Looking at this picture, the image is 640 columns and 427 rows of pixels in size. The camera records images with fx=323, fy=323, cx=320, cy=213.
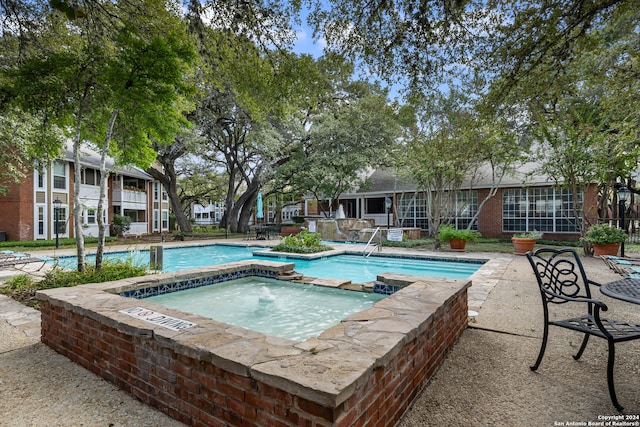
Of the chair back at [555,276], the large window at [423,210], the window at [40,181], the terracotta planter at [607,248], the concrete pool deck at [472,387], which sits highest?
the window at [40,181]

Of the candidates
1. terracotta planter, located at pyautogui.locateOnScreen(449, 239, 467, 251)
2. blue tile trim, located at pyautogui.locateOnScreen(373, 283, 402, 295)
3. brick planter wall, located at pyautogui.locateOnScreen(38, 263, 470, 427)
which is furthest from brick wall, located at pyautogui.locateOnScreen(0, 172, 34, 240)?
terracotta planter, located at pyautogui.locateOnScreen(449, 239, 467, 251)

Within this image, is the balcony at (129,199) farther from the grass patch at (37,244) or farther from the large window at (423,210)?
the large window at (423,210)

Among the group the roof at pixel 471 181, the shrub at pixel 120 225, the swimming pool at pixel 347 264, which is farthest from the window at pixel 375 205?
the shrub at pixel 120 225

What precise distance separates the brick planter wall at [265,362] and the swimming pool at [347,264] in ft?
18.5

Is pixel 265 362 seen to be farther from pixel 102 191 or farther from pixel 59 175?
pixel 59 175

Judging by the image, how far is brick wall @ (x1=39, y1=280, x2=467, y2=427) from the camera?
62.3 inches

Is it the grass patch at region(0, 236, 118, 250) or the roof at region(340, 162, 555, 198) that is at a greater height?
the roof at region(340, 162, 555, 198)

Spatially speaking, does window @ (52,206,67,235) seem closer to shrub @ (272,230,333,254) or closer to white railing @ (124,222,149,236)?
white railing @ (124,222,149,236)

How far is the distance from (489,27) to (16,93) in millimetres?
6931

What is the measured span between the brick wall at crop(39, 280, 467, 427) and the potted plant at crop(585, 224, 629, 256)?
9305mm

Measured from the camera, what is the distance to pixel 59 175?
17.8 meters

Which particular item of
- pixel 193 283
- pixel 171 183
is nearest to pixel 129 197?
pixel 171 183

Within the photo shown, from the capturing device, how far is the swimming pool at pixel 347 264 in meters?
8.91

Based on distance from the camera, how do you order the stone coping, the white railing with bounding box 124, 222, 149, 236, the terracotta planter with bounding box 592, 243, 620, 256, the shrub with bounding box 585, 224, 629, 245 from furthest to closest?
the white railing with bounding box 124, 222, 149, 236, the terracotta planter with bounding box 592, 243, 620, 256, the shrub with bounding box 585, 224, 629, 245, the stone coping
